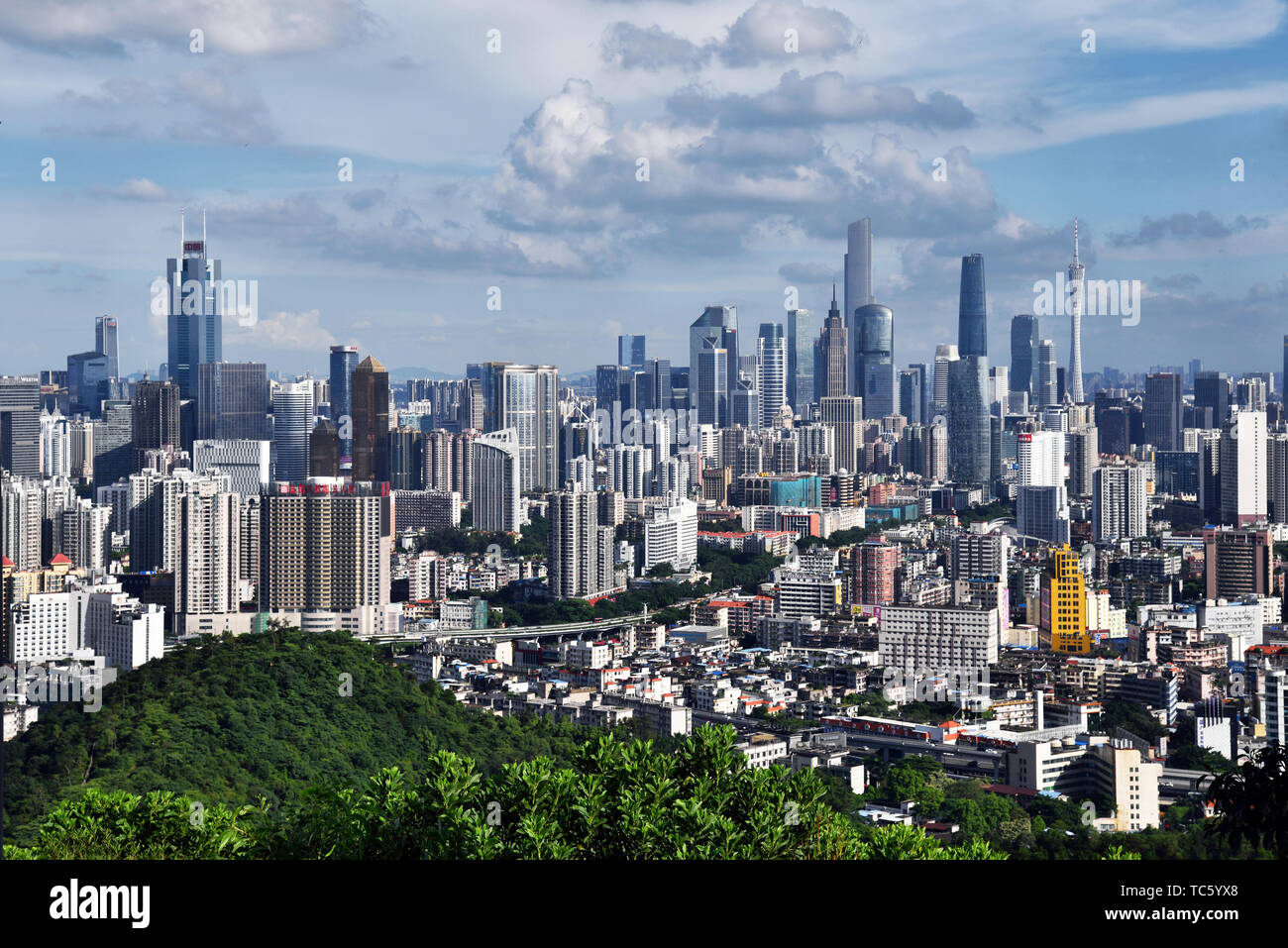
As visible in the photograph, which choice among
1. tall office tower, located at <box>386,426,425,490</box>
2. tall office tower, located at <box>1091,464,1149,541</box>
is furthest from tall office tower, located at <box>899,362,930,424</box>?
tall office tower, located at <box>386,426,425,490</box>

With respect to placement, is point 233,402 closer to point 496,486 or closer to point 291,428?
point 291,428

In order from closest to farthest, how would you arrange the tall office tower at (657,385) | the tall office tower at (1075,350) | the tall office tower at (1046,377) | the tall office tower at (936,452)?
the tall office tower at (1075,350), the tall office tower at (657,385), the tall office tower at (1046,377), the tall office tower at (936,452)

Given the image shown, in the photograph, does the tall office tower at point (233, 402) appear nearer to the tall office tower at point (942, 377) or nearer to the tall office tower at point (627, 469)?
the tall office tower at point (627, 469)

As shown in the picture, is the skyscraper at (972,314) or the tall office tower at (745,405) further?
the tall office tower at (745,405)

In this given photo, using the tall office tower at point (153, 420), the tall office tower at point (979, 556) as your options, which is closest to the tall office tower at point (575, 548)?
the tall office tower at point (979, 556)
